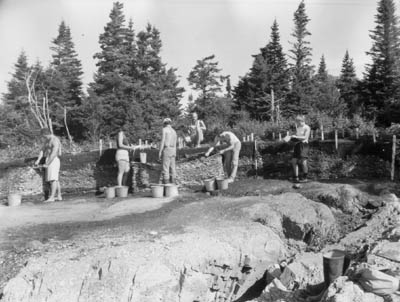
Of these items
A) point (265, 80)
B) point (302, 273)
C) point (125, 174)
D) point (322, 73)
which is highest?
point (322, 73)

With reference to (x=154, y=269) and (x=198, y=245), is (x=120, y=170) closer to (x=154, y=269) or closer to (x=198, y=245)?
(x=198, y=245)

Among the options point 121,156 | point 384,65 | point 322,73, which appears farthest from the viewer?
point 322,73

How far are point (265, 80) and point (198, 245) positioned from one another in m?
28.7

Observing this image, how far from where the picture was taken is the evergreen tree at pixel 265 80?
31.8 metres

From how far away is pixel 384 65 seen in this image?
19203 millimetres

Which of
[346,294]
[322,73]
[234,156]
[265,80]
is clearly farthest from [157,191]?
[322,73]

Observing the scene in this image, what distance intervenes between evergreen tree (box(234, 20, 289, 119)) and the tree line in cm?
9

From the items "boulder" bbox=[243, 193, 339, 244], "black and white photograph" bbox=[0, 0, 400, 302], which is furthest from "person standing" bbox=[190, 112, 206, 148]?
"boulder" bbox=[243, 193, 339, 244]

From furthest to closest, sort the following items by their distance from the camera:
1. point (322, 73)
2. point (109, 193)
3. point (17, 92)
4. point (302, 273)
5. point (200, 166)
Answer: point (322, 73)
point (17, 92)
point (200, 166)
point (109, 193)
point (302, 273)

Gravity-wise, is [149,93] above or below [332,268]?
above

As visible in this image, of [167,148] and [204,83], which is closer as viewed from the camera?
[167,148]

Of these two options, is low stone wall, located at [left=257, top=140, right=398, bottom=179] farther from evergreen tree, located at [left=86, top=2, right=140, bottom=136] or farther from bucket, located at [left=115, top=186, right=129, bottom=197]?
evergreen tree, located at [left=86, top=2, right=140, bottom=136]

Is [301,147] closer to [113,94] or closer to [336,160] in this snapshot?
[336,160]

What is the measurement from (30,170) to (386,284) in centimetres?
894
